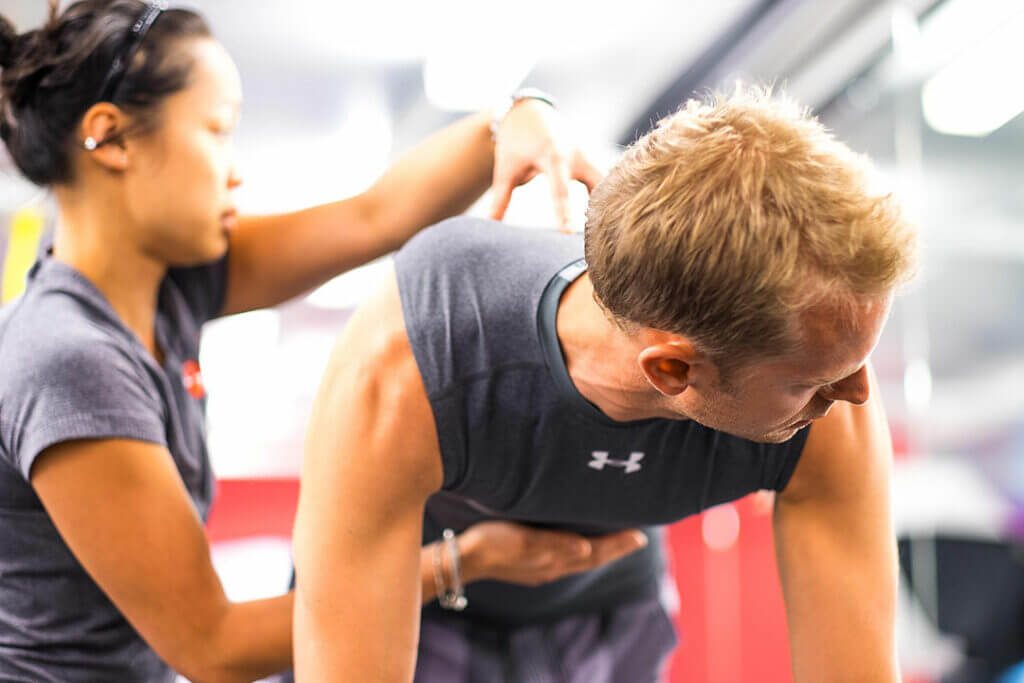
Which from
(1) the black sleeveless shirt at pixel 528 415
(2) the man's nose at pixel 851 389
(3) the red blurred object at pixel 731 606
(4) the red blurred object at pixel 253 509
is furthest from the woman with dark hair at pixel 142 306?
(4) the red blurred object at pixel 253 509

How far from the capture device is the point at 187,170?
1269 mm

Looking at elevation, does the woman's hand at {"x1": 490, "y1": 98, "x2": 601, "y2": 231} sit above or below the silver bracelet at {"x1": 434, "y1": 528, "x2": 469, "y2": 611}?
above

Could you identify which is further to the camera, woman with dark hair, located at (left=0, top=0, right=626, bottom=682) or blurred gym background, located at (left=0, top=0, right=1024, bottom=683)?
blurred gym background, located at (left=0, top=0, right=1024, bottom=683)

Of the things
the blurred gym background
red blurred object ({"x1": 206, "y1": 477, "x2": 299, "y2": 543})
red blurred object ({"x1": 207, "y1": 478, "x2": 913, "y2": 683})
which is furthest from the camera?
red blurred object ({"x1": 206, "y1": 477, "x2": 299, "y2": 543})

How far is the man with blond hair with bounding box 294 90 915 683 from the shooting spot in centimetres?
77

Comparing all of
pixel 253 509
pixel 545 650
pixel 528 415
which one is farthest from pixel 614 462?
pixel 253 509

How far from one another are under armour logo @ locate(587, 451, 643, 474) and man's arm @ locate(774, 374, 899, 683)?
0.53 feet

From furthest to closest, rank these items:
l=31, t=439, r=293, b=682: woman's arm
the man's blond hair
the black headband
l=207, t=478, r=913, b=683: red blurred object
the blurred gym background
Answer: l=207, t=478, r=913, b=683: red blurred object
the blurred gym background
the black headband
l=31, t=439, r=293, b=682: woman's arm
the man's blond hair

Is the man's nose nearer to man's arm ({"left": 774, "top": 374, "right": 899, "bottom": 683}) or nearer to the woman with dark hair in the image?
man's arm ({"left": 774, "top": 374, "right": 899, "bottom": 683})

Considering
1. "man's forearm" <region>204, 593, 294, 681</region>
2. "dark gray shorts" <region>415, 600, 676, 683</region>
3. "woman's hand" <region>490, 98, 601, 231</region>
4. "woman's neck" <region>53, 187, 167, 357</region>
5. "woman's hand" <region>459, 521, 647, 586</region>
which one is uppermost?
"woman's hand" <region>490, 98, 601, 231</region>

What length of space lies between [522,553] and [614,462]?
209 mm

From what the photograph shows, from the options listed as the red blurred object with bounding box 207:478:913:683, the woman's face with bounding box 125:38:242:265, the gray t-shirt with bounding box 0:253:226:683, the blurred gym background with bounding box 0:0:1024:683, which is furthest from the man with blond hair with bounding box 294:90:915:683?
the red blurred object with bounding box 207:478:913:683

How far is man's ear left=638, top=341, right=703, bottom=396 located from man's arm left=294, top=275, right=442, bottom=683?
219 mm

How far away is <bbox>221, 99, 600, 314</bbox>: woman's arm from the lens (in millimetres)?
1333
